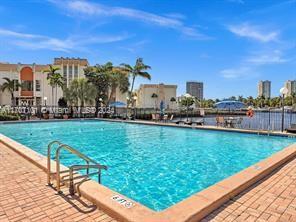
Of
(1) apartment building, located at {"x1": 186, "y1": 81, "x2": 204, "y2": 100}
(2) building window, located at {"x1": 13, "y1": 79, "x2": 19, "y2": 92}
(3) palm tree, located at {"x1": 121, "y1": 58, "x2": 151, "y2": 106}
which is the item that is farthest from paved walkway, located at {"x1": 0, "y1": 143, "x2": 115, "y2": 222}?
(1) apartment building, located at {"x1": 186, "y1": 81, "x2": 204, "y2": 100}

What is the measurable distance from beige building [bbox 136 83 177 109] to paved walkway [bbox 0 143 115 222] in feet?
154

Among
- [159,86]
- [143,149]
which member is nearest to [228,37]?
[143,149]

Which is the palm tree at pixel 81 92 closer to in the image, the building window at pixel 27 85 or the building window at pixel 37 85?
the building window at pixel 37 85

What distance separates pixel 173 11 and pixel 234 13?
10.7 feet

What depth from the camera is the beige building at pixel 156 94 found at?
5159 centimetres

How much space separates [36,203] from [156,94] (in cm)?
4862

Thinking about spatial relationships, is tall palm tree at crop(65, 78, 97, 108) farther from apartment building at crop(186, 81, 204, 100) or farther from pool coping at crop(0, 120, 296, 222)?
apartment building at crop(186, 81, 204, 100)

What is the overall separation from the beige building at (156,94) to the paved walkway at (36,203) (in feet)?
154

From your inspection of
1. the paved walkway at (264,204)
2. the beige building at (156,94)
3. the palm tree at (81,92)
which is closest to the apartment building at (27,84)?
the palm tree at (81,92)

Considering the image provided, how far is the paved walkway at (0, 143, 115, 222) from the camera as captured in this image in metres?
3.00

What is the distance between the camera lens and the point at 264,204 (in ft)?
11.3

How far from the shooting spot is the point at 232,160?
25.4ft

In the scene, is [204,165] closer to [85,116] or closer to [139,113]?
[85,116]

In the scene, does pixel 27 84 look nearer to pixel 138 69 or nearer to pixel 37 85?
pixel 37 85
